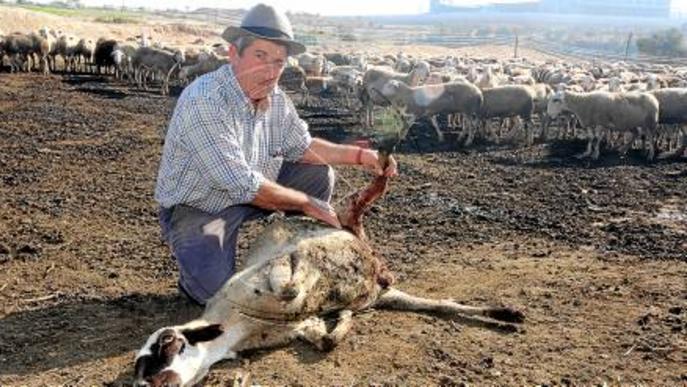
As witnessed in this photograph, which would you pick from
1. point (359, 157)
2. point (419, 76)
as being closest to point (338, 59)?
point (419, 76)

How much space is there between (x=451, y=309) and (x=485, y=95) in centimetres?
Answer: 1194

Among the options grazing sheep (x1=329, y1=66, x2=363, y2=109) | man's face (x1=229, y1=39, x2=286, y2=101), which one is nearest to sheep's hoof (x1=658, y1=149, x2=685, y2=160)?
grazing sheep (x1=329, y1=66, x2=363, y2=109)

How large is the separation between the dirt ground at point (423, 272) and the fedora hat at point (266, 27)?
6.25 feet

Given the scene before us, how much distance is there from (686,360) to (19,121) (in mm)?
12247

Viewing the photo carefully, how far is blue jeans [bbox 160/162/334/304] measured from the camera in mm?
4738

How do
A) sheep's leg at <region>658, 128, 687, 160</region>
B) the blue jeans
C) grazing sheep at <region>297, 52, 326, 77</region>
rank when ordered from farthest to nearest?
grazing sheep at <region>297, 52, 326, 77</region> → sheep's leg at <region>658, 128, 687, 160</region> → the blue jeans

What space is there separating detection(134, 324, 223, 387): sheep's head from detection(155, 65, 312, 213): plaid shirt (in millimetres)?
1145

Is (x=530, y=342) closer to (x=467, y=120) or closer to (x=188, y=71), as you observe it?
(x=467, y=120)

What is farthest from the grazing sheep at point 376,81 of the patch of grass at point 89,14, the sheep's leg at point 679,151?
the patch of grass at point 89,14

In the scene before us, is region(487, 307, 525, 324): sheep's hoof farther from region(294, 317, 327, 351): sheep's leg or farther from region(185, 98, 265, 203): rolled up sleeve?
region(185, 98, 265, 203): rolled up sleeve

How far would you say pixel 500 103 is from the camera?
53.3ft

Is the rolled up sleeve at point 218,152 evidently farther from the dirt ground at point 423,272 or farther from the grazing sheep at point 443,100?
the grazing sheep at point 443,100

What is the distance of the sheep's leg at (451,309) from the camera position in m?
5.13

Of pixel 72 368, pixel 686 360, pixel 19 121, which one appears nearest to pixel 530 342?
pixel 686 360
